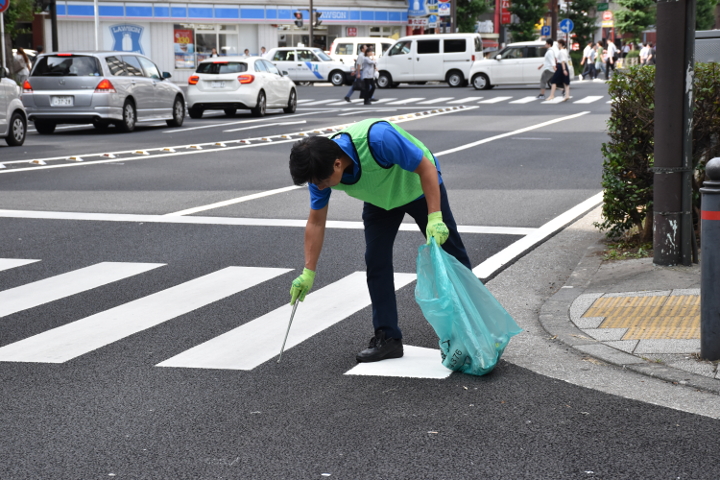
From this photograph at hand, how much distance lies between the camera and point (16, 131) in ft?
58.6

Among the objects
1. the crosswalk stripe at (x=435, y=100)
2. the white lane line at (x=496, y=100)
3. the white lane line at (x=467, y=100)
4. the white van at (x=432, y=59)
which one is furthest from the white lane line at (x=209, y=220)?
the white van at (x=432, y=59)

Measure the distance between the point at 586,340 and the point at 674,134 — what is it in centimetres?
210

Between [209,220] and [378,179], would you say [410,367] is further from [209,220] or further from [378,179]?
[209,220]

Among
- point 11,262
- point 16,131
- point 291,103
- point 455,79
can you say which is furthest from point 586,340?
point 455,79

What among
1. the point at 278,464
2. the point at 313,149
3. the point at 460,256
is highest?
the point at 313,149

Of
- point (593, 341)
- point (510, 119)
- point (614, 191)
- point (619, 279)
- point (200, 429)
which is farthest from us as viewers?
point (510, 119)

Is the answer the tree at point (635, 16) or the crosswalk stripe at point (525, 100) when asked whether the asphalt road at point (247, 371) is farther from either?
the tree at point (635, 16)

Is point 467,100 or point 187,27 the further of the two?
point 187,27

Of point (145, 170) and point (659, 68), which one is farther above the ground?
point (659, 68)

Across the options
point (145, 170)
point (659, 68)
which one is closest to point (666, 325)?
point (659, 68)

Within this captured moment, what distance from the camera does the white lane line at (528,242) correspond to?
7.53 m

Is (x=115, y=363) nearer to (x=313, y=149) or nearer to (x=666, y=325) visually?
(x=313, y=149)

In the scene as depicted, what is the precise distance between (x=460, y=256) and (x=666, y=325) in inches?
53.9

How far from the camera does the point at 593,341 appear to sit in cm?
542
